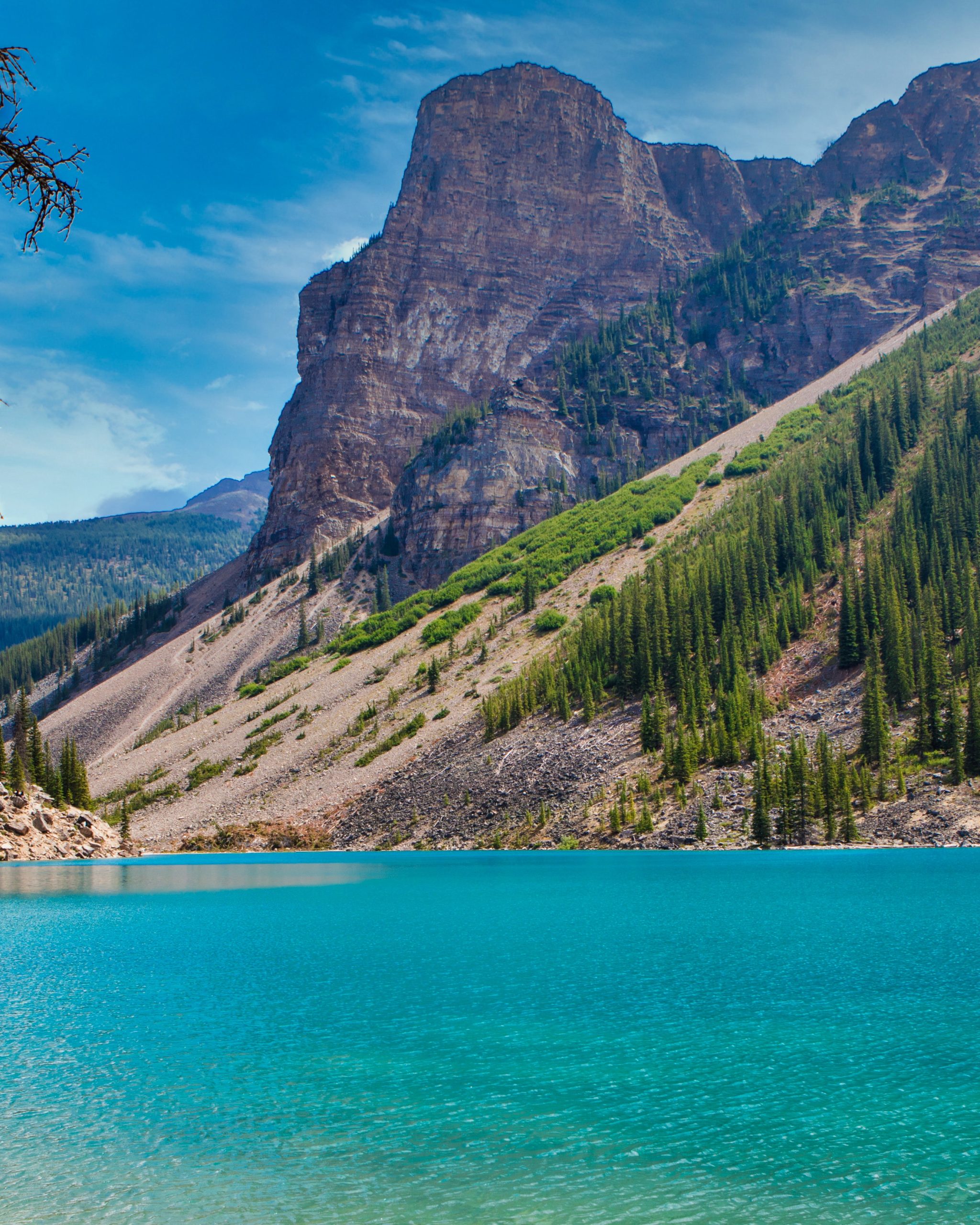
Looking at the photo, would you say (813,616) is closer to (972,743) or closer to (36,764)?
(972,743)

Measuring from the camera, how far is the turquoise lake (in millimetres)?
14672

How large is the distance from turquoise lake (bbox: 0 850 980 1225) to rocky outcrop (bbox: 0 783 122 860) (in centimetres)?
4669

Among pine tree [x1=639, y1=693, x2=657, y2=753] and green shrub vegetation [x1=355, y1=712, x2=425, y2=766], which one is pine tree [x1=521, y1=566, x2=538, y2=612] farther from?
pine tree [x1=639, y1=693, x2=657, y2=753]

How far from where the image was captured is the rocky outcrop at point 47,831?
277 ft

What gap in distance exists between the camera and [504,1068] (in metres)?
20.6

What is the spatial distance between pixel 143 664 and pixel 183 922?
142663 mm

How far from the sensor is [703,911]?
4178cm

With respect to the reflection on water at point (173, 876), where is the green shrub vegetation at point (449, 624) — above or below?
above

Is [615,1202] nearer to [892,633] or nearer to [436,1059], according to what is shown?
[436,1059]

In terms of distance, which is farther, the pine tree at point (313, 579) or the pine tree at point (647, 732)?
the pine tree at point (313, 579)

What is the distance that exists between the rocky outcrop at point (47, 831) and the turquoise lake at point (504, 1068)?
46695 millimetres

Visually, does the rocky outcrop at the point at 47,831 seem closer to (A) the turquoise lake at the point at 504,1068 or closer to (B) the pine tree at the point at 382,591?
(A) the turquoise lake at the point at 504,1068

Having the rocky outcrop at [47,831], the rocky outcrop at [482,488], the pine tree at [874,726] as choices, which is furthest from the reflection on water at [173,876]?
the rocky outcrop at [482,488]

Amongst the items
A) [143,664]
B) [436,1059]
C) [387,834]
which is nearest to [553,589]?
[387,834]
